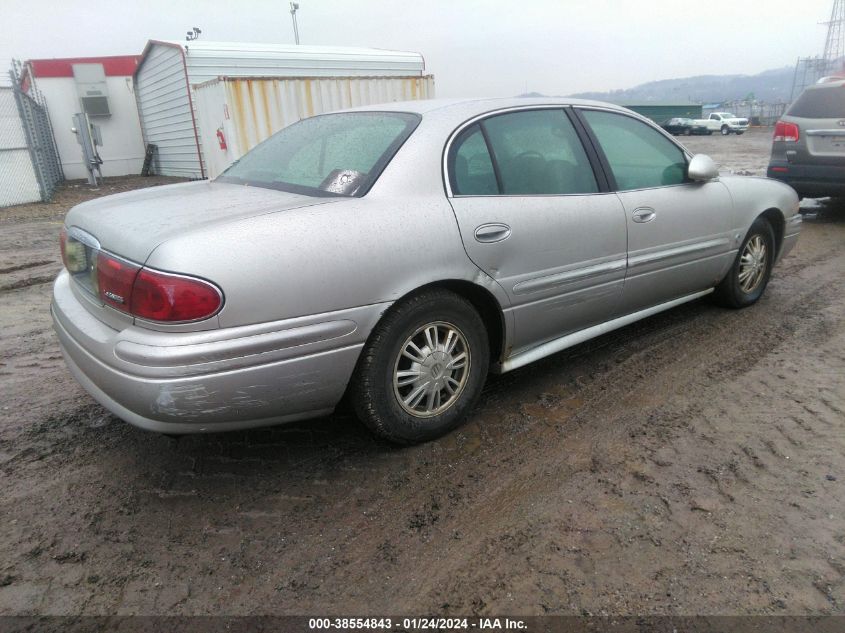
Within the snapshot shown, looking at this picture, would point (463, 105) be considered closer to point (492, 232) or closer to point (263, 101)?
point (492, 232)

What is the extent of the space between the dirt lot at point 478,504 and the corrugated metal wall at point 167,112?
13546 mm

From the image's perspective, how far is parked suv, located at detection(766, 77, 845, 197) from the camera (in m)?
7.12

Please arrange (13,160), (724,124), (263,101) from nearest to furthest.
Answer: (263,101)
(13,160)
(724,124)

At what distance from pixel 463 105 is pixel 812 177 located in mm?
6461

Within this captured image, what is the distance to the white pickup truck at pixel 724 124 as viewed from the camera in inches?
1572

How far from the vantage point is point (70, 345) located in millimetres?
2490

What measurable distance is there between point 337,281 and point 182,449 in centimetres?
124

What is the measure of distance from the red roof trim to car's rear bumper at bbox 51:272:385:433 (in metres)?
21.2

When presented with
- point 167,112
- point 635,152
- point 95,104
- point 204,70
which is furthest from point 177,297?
point 95,104

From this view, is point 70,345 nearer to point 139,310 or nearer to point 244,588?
point 139,310

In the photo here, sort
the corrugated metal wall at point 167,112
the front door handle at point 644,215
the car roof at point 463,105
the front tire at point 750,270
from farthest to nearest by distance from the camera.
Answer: the corrugated metal wall at point 167,112, the front tire at point 750,270, the front door handle at point 644,215, the car roof at point 463,105

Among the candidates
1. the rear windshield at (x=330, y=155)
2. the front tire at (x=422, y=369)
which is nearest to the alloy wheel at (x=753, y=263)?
the front tire at (x=422, y=369)

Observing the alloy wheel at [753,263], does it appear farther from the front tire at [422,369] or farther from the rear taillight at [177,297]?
the rear taillight at [177,297]

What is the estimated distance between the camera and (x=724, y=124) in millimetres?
40250
